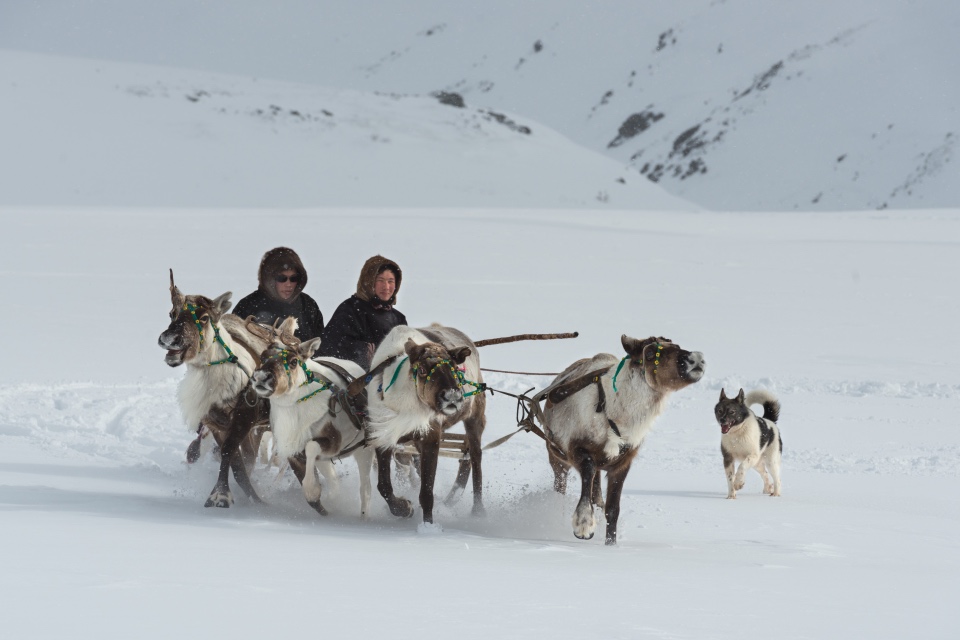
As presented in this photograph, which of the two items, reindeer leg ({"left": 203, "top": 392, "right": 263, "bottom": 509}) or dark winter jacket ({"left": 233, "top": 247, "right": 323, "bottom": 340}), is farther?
dark winter jacket ({"left": 233, "top": 247, "right": 323, "bottom": 340})

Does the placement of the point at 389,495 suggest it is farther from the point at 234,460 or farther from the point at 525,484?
the point at 525,484

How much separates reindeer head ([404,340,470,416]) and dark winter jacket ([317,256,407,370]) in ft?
6.08

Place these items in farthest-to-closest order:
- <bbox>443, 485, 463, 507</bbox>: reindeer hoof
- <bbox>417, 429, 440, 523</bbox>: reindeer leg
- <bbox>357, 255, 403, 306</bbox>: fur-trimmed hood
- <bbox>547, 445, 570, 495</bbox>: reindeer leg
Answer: <bbox>357, 255, 403, 306</bbox>: fur-trimmed hood
<bbox>443, 485, 463, 507</bbox>: reindeer hoof
<bbox>547, 445, 570, 495</bbox>: reindeer leg
<bbox>417, 429, 440, 523</bbox>: reindeer leg

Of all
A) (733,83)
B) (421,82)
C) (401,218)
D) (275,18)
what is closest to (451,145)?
(401,218)

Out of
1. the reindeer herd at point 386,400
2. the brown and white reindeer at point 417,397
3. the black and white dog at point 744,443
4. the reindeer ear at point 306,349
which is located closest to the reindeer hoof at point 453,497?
the reindeer herd at point 386,400

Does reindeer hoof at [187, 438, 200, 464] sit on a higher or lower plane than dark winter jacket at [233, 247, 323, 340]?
lower

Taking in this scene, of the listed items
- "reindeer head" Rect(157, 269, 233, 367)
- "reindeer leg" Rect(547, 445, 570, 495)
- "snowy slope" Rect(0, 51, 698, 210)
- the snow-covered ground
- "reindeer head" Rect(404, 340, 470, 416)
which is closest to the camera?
the snow-covered ground

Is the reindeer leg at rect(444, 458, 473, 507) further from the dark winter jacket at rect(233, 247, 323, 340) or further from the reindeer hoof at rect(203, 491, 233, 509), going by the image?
the dark winter jacket at rect(233, 247, 323, 340)

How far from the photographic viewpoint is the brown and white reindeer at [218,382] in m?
6.18

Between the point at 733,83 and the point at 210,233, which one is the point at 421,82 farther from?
the point at 210,233

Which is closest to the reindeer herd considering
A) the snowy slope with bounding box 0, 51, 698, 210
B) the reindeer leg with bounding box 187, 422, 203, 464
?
the reindeer leg with bounding box 187, 422, 203, 464

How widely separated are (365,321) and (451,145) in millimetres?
48837

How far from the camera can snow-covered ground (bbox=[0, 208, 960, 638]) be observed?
12.6ft

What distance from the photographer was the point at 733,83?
125 m
